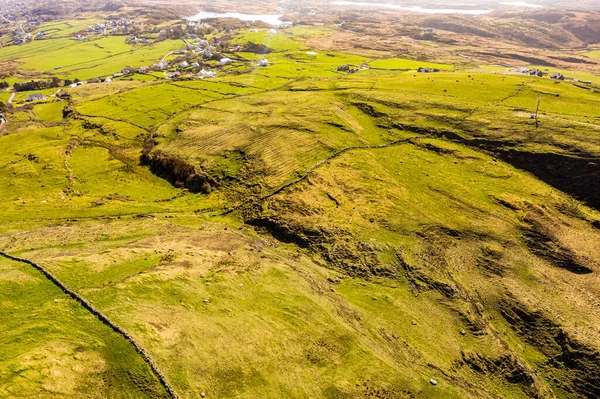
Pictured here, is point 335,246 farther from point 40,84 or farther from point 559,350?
point 40,84

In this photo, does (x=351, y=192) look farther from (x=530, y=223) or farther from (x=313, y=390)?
(x=313, y=390)

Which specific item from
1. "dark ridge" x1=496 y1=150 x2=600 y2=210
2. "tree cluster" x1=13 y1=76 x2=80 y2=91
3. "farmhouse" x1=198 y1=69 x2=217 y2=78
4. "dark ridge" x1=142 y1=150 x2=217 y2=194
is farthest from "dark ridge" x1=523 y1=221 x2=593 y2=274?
"tree cluster" x1=13 y1=76 x2=80 y2=91

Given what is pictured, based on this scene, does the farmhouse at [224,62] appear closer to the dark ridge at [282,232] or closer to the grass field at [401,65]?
the grass field at [401,65]

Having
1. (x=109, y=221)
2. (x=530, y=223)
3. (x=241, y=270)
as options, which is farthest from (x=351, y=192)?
(x=109, y=221)

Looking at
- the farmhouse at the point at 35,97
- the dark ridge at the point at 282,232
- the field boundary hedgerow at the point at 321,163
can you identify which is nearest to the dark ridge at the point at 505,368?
the dark ridge at the point at 282,232

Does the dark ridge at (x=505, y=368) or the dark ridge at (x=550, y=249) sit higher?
the dark ridge at (x=550, y=249)
